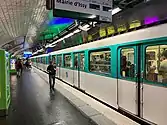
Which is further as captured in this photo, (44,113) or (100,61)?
(100,61)

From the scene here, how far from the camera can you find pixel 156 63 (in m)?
4.82

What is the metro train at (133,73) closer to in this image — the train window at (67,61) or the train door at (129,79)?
the train door at (129,79)

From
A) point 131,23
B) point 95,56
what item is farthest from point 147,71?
point 95,56

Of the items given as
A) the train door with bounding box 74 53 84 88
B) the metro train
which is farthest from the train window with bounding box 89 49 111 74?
the train door with bounding box 74 53 84 88

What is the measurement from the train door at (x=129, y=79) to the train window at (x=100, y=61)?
0.94 meters

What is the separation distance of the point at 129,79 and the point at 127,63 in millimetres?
480

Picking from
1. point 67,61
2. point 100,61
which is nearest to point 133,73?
point 100,61

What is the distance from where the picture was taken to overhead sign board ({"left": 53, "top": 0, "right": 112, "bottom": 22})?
4348 mm

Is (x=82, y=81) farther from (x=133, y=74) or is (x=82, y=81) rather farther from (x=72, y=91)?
(x=133, y=74)

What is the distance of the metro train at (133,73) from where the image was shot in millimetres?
4633

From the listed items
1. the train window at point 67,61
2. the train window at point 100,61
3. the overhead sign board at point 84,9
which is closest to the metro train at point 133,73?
the train window at point 100,61

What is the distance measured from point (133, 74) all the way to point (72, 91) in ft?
Result: 16.4

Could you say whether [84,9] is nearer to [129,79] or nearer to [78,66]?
[129,79]

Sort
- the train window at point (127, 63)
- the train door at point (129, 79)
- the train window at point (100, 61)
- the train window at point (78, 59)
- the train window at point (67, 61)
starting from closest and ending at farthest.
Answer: the train door at point (129, 79) → the train window at point (127, 63) → the train window at point (100, 61) → the train window at point (78, 59) → the train window at point (67, 61)
